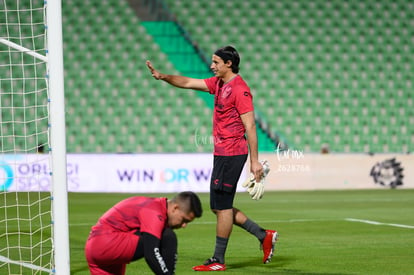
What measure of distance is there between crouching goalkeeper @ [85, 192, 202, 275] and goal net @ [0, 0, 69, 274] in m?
0.55

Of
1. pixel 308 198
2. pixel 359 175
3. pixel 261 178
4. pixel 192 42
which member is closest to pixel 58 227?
pixel 261 178

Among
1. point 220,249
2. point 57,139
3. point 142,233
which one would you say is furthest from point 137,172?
point 142,233

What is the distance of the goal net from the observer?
5148mm

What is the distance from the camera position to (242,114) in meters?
6.45

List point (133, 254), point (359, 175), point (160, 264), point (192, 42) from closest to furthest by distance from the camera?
point (160, 264) < point (133, 254) < point (359, 175) < point (192, 42)

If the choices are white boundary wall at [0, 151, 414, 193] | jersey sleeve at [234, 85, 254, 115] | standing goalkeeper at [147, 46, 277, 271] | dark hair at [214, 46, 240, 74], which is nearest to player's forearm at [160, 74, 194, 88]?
standing goalkeeper at [147, 46, 277, 271]

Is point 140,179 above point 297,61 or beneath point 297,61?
beneath

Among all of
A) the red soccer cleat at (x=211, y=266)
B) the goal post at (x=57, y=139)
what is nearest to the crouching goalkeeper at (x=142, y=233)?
the goal post at (x=57, y=139)

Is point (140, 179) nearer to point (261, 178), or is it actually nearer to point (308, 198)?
point (308, 198)

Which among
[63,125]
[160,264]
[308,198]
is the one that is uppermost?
[63,125]

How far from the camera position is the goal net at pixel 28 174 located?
16.9 ft

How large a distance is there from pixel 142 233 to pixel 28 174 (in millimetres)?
12572

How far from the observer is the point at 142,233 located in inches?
173

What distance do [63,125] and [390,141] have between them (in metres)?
17.5
